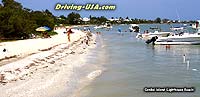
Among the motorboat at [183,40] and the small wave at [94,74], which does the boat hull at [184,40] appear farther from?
the small wave at [94,74]

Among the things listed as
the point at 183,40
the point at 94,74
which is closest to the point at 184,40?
the point at 183,40

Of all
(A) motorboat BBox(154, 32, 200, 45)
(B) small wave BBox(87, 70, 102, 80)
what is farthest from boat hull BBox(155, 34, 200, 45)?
(B) small wave BBox(87, 70, 102, 80)

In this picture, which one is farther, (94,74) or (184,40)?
(184,40)

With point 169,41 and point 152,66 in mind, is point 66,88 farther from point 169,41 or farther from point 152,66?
point 169,41

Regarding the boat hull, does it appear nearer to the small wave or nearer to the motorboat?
the motorboat

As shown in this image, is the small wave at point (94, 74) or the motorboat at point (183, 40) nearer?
the small wave at point (94, 74)

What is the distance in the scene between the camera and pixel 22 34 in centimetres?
6838

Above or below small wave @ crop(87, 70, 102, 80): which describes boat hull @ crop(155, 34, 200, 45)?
below

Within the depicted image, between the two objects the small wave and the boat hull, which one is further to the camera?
the boat hull

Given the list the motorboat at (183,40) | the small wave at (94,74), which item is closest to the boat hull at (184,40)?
the motorboat at (183,40)

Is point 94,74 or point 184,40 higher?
point 94,74

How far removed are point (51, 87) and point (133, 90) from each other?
14.1 ft

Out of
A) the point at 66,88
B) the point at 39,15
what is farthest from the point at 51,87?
the point at 39,15

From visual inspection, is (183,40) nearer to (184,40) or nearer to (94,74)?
(184,40)
